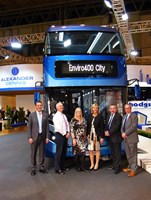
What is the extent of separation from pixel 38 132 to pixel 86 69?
6.04 feet

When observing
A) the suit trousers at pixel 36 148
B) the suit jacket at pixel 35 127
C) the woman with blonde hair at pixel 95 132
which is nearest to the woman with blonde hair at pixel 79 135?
the woman with blonde hair at pixel 95 132

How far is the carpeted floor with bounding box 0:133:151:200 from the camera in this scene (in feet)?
15.2

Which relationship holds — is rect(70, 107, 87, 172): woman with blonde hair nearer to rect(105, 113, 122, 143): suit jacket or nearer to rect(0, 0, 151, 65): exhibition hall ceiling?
rect(105, 113, 122, 143): suit jacket

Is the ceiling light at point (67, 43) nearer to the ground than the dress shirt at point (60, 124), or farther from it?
farther from it

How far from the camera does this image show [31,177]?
597cm

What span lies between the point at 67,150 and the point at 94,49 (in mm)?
2524

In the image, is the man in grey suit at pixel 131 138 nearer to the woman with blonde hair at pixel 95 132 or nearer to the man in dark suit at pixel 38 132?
the woman with blonde hair at pixel 95 132

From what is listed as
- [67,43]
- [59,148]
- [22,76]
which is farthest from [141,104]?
[22,76]

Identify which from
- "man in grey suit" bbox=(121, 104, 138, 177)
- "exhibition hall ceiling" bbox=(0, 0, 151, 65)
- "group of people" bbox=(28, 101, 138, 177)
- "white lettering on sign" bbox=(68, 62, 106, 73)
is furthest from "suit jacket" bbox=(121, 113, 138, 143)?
"exhibition hall ceiling" bbox=(0, 0, 151, 65)

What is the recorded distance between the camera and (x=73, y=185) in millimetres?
5246

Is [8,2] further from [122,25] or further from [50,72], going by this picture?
[50,72]

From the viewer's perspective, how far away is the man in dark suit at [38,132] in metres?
6.24

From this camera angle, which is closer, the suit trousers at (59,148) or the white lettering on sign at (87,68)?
the suit trousers at (59,148)

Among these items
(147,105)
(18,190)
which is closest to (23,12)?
(147,105)
